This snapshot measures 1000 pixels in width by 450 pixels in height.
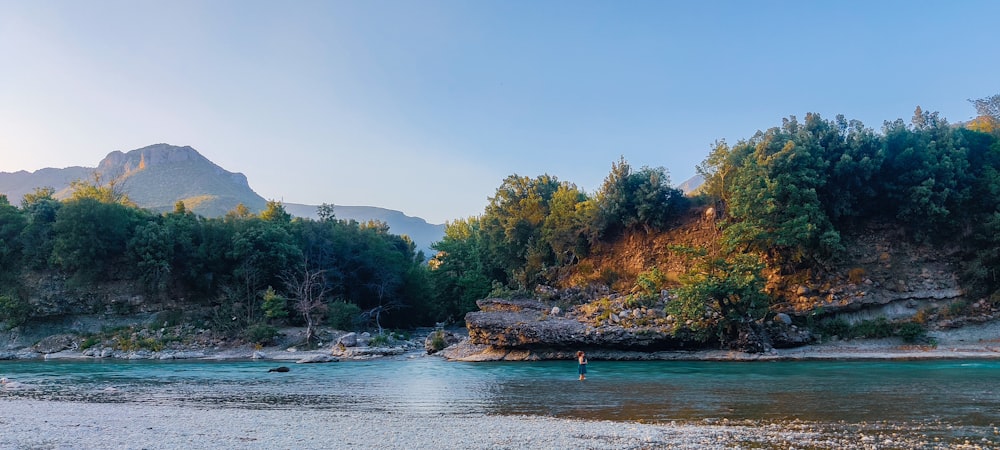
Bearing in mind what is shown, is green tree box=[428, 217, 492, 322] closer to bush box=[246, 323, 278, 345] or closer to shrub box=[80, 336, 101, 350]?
bush box=[246, 323, 278, 345]

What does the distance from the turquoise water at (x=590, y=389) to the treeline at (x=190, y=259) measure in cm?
1479

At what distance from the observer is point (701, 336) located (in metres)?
33.2

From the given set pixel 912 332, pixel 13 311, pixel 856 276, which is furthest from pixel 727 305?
pixel 13 311

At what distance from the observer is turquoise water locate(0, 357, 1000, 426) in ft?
52.2

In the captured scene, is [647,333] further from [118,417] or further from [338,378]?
[118,417]

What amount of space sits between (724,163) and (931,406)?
3006 centimetres

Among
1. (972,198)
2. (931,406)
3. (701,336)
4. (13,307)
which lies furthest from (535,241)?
(13,307)

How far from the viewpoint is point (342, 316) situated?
4944 centimetres

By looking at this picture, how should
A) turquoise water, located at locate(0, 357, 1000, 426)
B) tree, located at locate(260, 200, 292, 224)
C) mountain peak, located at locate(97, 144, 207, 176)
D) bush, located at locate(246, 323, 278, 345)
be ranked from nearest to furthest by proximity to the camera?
turquoise water, located at locate(0, 357, 1000, 426) → bush, located at locate(246, 323, 278, 345) → tree, located at locate(260, 200, 292, 224) → mountain peak, located at locate(97, 144, 207, 176)

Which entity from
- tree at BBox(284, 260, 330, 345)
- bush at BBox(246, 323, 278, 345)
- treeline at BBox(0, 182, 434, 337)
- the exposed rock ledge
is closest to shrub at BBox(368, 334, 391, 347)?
tree at BBox(284, 260, 330, 345)

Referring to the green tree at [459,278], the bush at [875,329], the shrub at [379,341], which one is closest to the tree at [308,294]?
the shrub at [379,341]

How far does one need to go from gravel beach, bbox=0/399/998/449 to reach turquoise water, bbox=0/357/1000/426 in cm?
153

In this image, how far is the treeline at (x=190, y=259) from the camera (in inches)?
1832

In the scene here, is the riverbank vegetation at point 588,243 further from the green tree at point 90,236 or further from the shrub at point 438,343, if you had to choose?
the shrub at point 438,343
